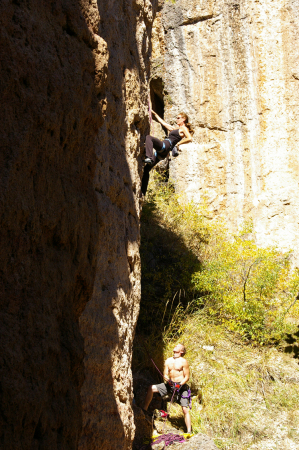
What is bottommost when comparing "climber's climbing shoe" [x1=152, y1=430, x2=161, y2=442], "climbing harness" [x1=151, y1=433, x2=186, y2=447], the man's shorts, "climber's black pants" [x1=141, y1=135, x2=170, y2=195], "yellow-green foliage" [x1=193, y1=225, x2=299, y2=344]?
"climber's climbing shoe" [x1=152, y1=430, x2=161, y2=442]

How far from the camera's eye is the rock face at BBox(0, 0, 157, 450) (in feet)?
6.09

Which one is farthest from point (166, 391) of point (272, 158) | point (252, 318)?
point (272, 158)

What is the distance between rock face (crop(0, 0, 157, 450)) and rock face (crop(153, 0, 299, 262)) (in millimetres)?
8048

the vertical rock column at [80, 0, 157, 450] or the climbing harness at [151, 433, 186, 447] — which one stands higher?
the vertical rock column at [80, 0, 157, 450]

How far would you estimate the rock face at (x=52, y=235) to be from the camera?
73.1 inches

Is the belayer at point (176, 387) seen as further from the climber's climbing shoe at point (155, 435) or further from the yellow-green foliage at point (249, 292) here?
the yellow-green foliage at point (249, 292)

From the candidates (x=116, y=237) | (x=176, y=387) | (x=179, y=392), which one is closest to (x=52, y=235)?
(x=116, y=237)

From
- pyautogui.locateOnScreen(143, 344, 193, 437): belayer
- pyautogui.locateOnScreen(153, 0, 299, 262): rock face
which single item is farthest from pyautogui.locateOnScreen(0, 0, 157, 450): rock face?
pyautogui.locateOnScreen(153, 0, 299, 262): rock face

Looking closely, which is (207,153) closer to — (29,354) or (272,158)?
(272,158)

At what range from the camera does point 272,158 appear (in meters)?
11.3

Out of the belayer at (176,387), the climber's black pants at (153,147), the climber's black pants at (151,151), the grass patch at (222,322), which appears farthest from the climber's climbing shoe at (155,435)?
the climber's black pants at (153,147)

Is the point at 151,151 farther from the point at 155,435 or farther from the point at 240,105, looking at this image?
the point at 240,105

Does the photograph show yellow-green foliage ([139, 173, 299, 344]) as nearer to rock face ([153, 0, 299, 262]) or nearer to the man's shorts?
rock face ([153, 0, 299, 262])

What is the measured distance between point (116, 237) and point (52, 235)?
1889mm
